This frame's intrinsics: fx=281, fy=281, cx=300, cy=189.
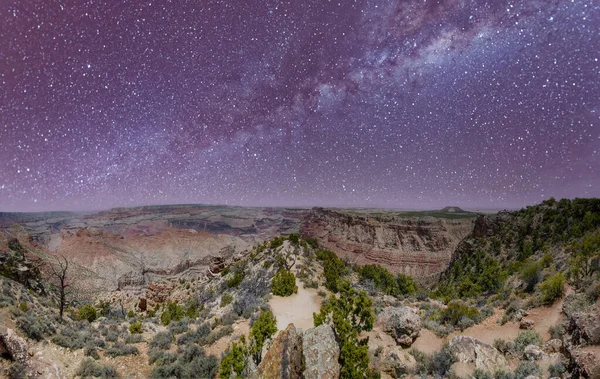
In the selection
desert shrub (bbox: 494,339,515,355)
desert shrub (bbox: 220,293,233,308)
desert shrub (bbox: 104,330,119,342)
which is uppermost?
desert shrub (bbox: 494,339,515,355)

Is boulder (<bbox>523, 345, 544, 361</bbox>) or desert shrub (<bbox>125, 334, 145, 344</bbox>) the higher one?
boulder (<bbox>523, 345, 544, 361</bbox>)

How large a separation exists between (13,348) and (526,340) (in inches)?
729

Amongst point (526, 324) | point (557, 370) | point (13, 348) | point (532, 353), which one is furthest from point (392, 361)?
point (13, 348)

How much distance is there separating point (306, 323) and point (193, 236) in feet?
357

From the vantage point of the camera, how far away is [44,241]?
110938mm

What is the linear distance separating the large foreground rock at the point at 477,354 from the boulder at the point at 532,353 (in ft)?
2.60

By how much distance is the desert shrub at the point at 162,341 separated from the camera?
44.6 feet

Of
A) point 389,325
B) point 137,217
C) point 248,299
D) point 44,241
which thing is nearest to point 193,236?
point 44,241

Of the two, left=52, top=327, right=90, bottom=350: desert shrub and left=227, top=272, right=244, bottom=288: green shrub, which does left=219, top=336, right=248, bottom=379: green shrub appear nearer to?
left=52, top=327, right=90, bottom=350: desert shrub

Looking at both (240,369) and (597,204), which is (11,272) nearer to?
(240,369)

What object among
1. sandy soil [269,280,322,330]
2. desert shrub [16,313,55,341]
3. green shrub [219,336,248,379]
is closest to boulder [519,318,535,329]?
sandy soil [269,280,322,330]

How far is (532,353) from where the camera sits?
10.4 m

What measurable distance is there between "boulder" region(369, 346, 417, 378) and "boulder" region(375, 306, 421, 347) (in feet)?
3.96

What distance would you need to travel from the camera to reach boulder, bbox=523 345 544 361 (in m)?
10.2
